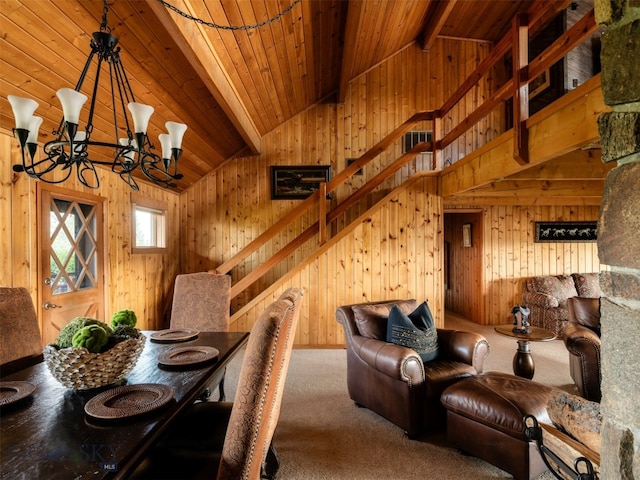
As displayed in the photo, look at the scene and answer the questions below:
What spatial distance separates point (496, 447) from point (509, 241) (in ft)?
15.5

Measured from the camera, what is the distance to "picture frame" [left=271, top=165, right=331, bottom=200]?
5.49 meters

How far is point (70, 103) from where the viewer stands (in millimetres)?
Answer: 1366

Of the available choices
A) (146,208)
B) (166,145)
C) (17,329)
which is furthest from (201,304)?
(146,208)

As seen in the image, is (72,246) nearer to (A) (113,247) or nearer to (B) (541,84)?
(A) (113,247)

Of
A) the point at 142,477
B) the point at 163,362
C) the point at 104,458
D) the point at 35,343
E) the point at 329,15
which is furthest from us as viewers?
the point at 329,15

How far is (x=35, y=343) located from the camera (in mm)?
1900

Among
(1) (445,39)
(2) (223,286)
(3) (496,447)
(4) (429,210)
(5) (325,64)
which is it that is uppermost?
(1) (445,39)

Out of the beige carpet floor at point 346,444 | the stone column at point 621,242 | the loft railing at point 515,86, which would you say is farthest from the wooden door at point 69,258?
the stone column at point 621,242

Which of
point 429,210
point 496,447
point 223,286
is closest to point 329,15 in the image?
point 429,210

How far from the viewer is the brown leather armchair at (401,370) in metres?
2.25

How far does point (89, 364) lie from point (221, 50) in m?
2.76

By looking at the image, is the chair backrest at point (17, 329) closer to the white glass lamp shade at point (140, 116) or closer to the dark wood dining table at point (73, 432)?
the dark wood dining table at point (73, 432)

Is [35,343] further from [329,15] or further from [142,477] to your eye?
[329,15]

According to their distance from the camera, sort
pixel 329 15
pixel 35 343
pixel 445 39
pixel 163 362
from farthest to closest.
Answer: pixel 445 39
pixel 329 15
pixel 35 343
pixel 163 362
